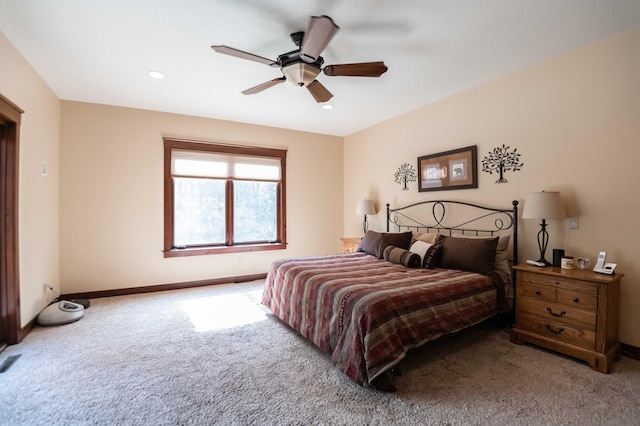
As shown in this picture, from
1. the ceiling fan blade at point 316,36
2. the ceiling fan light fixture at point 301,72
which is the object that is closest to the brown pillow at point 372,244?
the ceiling fan light fixture at point 301,72

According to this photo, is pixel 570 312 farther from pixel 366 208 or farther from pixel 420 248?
pixel 366 208

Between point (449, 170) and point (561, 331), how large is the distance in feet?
6.76

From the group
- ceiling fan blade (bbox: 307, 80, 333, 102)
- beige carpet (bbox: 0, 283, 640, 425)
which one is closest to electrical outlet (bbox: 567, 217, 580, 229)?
beige carpet (bbox: 0, 283, 640, 425)

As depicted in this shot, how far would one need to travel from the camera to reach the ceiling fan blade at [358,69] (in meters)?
2.31

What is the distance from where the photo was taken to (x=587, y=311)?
2248 mm

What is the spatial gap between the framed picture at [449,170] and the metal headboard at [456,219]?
0.22 metres

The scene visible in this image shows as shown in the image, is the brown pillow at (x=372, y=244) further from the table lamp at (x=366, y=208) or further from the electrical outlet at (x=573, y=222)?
the electrical outlet at (x=573, y=222)

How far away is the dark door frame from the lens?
2.61 metres

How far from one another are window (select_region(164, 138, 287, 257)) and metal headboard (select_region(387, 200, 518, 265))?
2.01m

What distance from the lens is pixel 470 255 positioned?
2.96 m

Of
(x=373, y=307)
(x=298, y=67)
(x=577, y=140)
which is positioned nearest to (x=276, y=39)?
(x=298, y=67)

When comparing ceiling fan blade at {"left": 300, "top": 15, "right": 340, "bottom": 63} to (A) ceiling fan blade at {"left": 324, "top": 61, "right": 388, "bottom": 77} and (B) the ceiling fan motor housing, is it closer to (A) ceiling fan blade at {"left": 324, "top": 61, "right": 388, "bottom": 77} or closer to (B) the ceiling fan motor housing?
(B) the ceiling fan motor housing

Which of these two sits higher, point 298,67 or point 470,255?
point 298,67

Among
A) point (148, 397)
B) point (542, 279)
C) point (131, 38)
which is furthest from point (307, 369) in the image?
point (131, 38)
